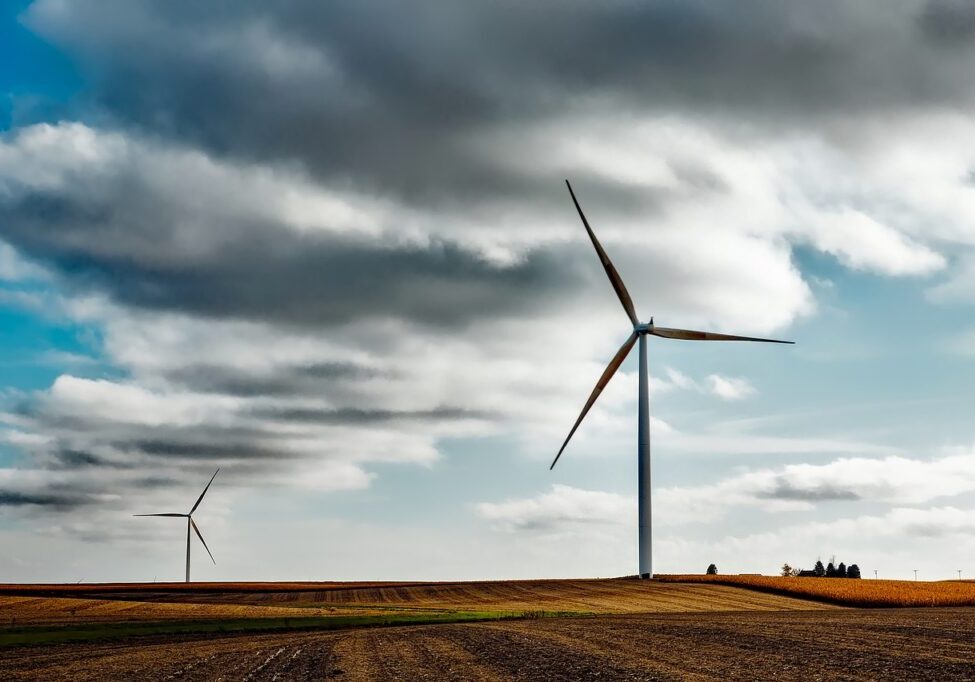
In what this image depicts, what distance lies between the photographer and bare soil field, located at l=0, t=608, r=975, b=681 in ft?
86.3

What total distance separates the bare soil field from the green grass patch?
16.5ft

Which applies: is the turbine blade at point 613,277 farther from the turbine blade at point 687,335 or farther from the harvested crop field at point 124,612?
the harvested crop field at point 124,612

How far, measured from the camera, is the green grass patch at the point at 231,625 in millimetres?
51156

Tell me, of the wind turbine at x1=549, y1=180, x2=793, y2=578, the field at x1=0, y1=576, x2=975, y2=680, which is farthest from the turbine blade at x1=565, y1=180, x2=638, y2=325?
the field at x1=0, y1=576, x2=975, y2=680

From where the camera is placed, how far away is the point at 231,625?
2239 inches

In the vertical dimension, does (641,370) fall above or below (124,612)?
above

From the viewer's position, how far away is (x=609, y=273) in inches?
3297

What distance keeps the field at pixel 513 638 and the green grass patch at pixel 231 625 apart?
0.42ft

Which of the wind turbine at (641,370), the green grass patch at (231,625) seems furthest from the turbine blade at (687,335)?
the green grass patch at (231,625)

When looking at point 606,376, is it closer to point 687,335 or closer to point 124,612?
point 687,335

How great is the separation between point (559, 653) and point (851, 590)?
175 feet

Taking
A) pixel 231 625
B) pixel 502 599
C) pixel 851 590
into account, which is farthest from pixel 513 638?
pixel 851 590

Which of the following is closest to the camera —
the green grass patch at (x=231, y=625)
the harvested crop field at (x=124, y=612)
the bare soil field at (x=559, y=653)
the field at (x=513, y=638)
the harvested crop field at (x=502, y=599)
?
the bare soil field at (x=559, y=653)

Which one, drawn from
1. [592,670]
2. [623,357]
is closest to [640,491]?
[623,357]
